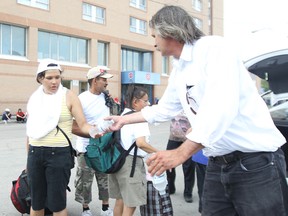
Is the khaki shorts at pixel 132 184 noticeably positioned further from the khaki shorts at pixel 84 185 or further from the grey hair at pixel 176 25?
the grey hair at pixel 176 25

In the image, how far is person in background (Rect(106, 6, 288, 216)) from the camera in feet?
5.62

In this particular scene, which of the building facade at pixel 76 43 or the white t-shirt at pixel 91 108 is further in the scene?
the building facade at pixel 76 43

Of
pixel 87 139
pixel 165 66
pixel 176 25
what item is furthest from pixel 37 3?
pixel 176 25

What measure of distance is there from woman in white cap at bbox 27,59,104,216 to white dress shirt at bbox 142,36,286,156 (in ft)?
5.48

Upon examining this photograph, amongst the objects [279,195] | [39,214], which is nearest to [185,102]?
[279,195]

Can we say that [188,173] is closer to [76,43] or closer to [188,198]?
[188,198]

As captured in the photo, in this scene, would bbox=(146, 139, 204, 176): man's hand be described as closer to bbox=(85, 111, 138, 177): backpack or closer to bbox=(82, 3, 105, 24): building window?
bbox=(85, 111, 138, 177): backpack

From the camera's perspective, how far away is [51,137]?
347 centimetres

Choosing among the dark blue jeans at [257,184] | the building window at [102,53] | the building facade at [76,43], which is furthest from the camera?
the building window at [102,53]

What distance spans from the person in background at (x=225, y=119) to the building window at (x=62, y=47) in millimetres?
25706

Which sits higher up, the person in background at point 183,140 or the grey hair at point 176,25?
the grey hair at point 176,25

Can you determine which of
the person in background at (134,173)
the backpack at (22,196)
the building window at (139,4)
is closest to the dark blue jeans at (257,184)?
the person in background at (134,173)

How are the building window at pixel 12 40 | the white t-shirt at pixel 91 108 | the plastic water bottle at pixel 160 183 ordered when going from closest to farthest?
the plastic water bottle at pixel 160 183 → the white t-shirt at pixel 91 108 → the building window at pixel 12 40

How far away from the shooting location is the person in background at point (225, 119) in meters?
1.71
